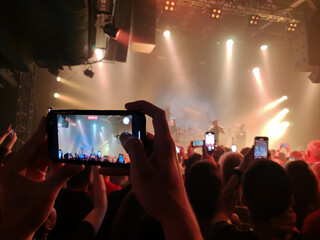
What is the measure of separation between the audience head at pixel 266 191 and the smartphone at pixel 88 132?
81cm

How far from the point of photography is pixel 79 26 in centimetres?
522

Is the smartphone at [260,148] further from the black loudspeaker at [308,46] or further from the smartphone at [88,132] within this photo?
the black loudspeaker at [308,46]

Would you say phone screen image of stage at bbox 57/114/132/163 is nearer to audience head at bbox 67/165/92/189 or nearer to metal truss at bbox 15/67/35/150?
audience head at bbox 67/165/92/189

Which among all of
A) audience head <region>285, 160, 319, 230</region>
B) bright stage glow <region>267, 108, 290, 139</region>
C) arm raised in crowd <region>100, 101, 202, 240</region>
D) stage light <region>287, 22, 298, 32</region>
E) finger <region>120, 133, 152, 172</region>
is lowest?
audience head <region>285, 160, 319, 230</region>

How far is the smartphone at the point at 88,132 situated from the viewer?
110 cm

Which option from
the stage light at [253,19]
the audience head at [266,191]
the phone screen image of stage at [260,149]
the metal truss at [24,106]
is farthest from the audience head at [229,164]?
the metal truss at [24,106]

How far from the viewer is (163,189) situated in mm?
665

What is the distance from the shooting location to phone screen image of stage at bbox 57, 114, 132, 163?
3.81 ft

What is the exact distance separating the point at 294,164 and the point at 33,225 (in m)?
2.10

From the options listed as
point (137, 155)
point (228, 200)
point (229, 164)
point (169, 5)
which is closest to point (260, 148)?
point (229, 164)

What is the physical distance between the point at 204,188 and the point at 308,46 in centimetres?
845

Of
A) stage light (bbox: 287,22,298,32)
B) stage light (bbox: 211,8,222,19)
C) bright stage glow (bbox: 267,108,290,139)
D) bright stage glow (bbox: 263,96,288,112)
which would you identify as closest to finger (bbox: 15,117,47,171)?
stage light (bbox: 211,8,222,19)

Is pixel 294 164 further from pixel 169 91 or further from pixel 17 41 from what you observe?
pixel 169 91

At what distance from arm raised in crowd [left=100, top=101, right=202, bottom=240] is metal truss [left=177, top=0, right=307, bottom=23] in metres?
8.32
